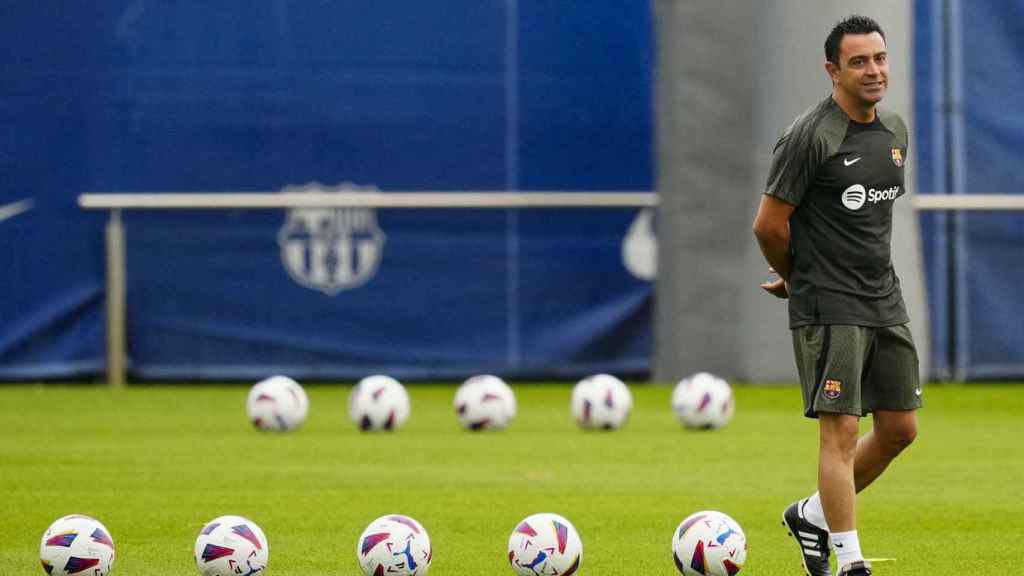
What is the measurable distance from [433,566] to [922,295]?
506 inches

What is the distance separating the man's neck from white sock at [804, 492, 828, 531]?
1.39 metres

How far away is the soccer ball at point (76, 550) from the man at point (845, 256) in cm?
258

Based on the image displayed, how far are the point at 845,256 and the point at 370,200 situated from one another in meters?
14.1

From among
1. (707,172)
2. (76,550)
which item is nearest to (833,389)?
(76,550)

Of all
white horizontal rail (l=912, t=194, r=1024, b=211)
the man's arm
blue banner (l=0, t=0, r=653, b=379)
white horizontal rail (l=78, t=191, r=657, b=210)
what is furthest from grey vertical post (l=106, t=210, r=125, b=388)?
the man's arm

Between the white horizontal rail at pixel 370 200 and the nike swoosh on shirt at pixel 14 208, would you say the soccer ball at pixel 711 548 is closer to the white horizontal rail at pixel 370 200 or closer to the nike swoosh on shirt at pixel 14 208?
the white horizontal rail at pixel 370 200

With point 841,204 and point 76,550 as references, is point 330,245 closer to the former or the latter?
point 76,550

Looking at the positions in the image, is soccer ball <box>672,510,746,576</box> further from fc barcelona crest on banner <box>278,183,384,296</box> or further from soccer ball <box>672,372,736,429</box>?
fc barcelona crest on banner <box>278,183,384,296</box>

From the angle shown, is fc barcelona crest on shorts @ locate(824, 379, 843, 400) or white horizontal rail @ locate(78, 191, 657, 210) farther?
white horizontal rail @ locate(78, 191, 657, 210)

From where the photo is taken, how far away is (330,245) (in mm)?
21250

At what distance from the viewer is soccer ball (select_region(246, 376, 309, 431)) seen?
49.3 feet

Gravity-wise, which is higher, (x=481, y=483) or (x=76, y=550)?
(x=76, y=550)

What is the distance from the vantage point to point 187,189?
2127cm

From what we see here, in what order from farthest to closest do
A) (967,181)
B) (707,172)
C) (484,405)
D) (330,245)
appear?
(967,181) → (330,245) → (707,172) → (484,405)
